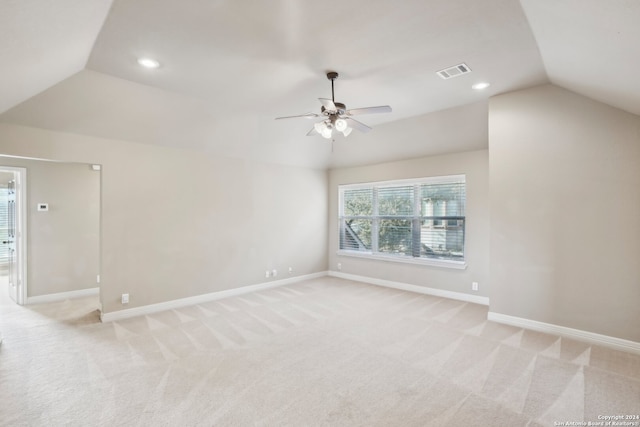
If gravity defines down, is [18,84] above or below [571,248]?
above

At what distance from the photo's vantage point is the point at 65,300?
17.1ft

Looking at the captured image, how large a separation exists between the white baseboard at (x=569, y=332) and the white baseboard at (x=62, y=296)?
6690 millimetres

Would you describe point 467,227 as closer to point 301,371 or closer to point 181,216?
point 301,371

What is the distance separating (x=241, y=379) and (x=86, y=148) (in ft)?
11.9

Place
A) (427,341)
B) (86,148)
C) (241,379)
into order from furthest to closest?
(86,148) < (427,341) < (241,379)

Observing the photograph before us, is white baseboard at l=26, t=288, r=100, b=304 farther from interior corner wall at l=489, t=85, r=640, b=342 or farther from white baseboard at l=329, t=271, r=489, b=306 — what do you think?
interior corner wall at l=489, t=85, r=640, b=342

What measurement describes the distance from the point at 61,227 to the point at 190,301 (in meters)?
2.68

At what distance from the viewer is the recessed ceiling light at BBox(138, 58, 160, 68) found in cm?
298

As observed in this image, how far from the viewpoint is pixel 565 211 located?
365 cm

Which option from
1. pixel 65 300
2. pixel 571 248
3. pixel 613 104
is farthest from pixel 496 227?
pixel 65 300

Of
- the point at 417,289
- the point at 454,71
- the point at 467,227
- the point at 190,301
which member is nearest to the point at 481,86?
the point at 454,71

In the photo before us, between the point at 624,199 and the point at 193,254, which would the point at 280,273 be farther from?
the point at 624,199

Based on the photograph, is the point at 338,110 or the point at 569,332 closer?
the point at 338,110

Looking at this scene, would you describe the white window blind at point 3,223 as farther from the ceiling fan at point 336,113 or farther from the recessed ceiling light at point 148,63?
the ceiling fan at point 336,113
